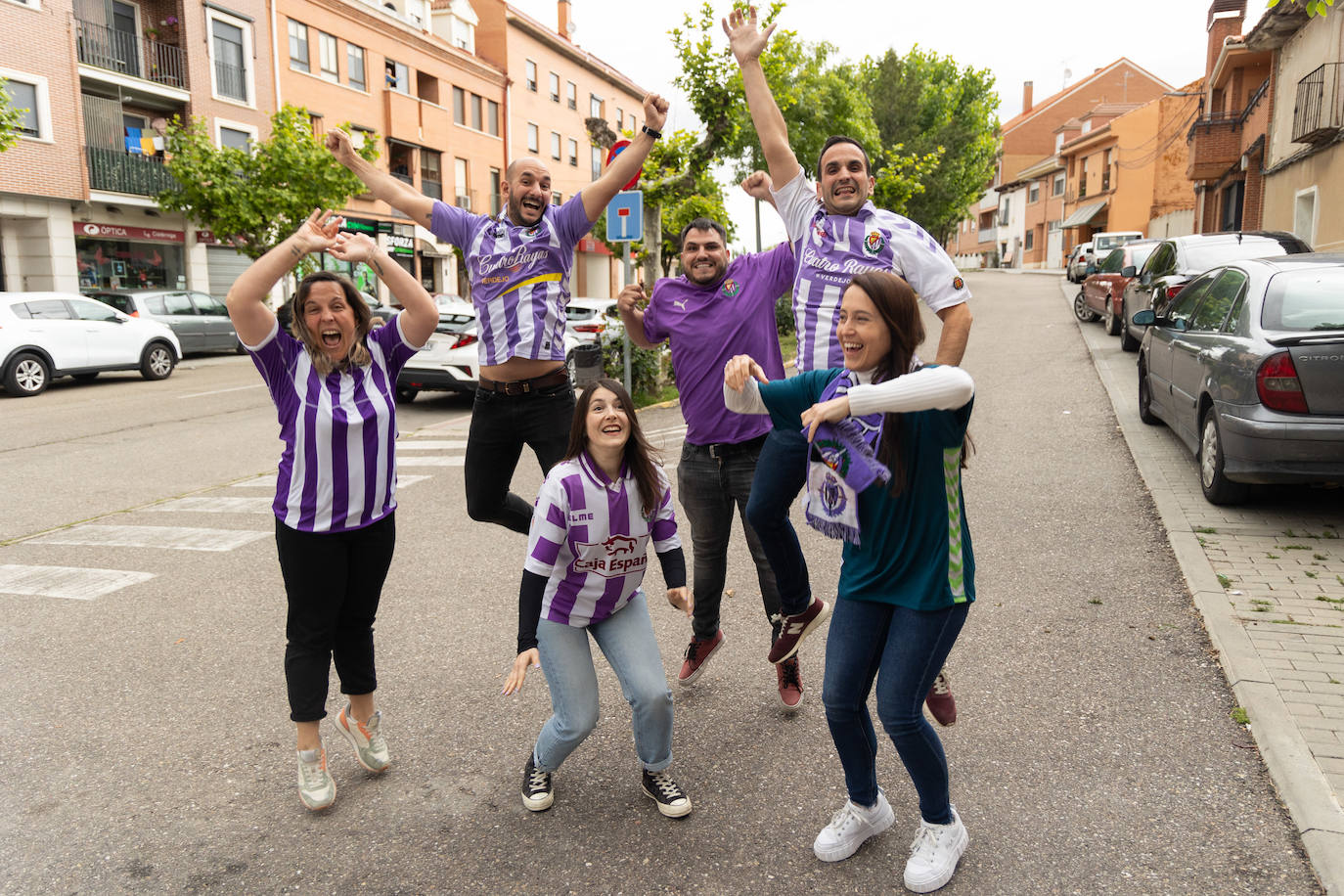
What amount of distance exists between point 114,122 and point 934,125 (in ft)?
102

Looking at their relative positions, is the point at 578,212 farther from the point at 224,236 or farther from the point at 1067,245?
the point at 1067,245

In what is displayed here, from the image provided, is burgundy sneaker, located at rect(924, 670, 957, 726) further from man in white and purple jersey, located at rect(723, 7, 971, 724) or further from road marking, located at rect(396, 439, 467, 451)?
road marking, located at rect(396, 439, 467, 451)

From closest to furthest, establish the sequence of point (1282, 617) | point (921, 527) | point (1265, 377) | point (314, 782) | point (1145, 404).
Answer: point (921, 527)
point (314, 782)
point (1282, 617)
point (1265, 377)
point (1145, 404)

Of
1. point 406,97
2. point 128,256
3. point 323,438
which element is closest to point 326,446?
point 323,438

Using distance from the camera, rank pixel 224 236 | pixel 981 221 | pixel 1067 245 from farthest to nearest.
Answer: pixel 981 221 → pixel 1067 245 → pixel 224 236

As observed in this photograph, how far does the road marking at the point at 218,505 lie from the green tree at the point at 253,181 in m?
17.8

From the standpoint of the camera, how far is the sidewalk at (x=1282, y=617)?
315cm

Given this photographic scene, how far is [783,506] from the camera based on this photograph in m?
3.24

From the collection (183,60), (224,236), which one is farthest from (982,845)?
(183,60)

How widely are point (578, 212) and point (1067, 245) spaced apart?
5979 cm

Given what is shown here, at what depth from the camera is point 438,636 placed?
4.80 m

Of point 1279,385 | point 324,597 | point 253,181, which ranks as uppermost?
point 253,181

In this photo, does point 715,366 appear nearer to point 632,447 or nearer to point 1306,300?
point 632,447

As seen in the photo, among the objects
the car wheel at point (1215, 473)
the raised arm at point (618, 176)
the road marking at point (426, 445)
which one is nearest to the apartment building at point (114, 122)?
the road marking at point (426, 445)
